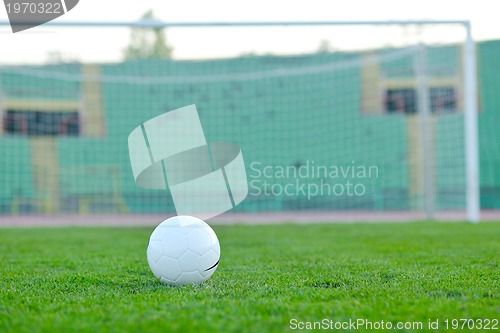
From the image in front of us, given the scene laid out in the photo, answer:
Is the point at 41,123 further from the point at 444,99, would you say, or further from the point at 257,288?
the point at 257,288

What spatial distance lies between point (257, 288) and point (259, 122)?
13.7 meters

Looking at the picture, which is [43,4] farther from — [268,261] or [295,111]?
[295,111]

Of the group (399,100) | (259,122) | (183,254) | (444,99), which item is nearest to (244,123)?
(259,122)

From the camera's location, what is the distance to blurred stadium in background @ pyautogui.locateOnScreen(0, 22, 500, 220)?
1645cm

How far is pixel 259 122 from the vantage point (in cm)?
1775

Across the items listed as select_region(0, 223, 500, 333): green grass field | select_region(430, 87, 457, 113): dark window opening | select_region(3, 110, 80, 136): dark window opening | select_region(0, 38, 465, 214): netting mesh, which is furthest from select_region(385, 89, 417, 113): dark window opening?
select_region(0, 223, 500, 333): green grass field

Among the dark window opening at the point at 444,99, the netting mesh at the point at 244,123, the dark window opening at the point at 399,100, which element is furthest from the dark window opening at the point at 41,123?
the dark window opening at the point at 444,99

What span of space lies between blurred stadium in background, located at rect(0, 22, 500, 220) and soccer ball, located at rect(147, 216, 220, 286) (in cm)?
1109

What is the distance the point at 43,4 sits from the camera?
33.7 feet

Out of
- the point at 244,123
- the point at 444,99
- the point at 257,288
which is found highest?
the point at 444,99

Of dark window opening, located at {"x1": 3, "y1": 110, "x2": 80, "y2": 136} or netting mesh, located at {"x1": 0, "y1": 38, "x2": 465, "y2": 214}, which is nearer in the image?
netting mesh, located at {"x1": 0, "y1": 38, "x2": 465, "y2": 214}

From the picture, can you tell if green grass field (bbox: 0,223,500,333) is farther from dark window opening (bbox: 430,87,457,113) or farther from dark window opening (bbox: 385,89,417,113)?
dark window opening (bbox: 385,89,417,113)

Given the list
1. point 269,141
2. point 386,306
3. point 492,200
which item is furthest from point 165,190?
point 386,306

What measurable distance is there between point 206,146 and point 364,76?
6.72 m
